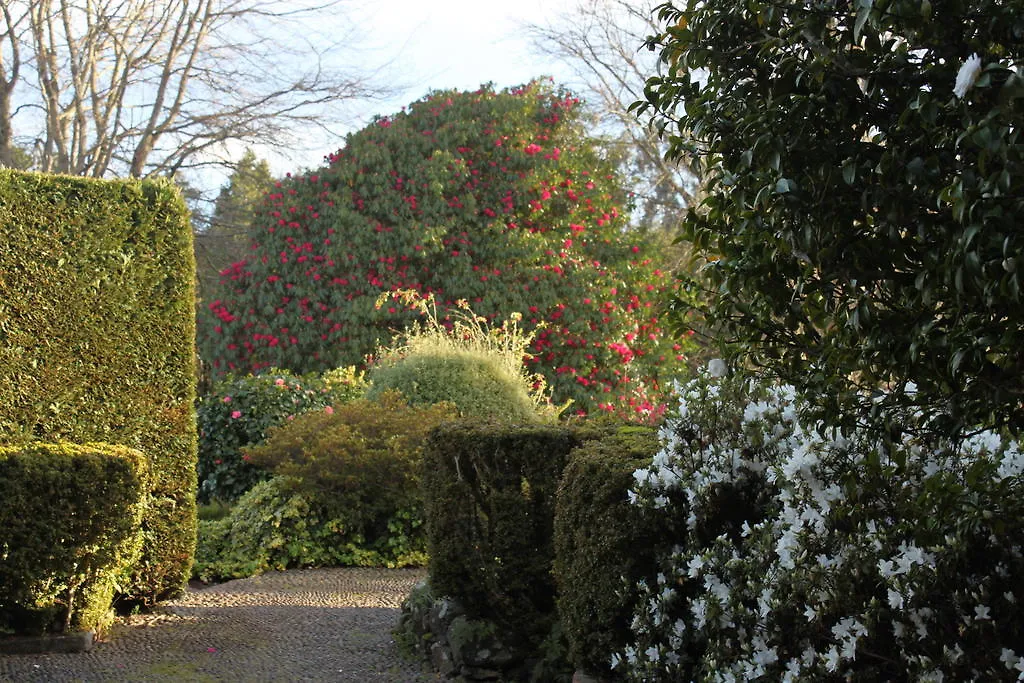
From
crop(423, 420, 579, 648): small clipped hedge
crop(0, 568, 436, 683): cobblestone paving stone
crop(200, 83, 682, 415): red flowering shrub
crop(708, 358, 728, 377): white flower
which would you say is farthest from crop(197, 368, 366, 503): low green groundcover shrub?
crop(708, 358, 728, 377): white flower

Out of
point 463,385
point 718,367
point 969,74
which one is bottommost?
point 718,367

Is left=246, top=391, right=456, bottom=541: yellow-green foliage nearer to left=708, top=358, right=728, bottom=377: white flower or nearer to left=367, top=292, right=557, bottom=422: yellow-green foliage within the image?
left=367, top=292, right=557, bottom=422: yellow-green foliage

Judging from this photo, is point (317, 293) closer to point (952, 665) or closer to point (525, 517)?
point (525, 517)

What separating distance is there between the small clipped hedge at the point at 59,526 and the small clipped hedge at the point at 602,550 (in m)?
2.66

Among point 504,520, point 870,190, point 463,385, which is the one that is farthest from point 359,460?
point 870,190

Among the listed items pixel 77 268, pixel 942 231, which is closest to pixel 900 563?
pixel 942 231

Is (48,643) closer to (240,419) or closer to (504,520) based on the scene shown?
(504,520)

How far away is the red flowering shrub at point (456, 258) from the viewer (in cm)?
1294

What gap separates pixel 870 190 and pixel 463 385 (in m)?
7.18

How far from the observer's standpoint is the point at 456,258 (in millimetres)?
13086

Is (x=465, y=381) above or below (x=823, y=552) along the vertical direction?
above

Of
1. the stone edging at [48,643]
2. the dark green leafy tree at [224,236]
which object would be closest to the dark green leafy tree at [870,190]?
the stone edging at [48,643]

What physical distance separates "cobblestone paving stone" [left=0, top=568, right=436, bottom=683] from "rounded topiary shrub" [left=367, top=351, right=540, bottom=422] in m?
2.20

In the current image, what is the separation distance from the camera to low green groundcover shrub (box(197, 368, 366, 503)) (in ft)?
32.7
